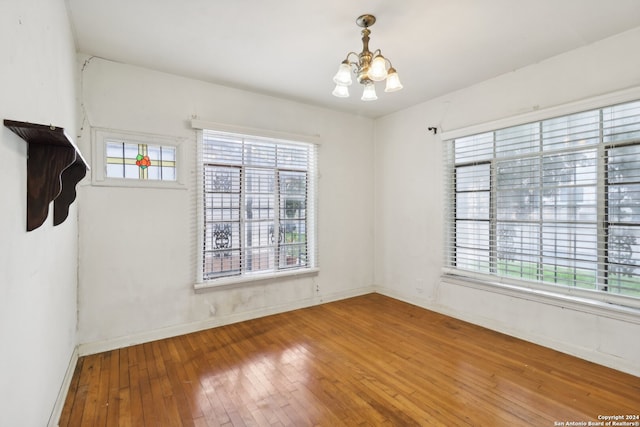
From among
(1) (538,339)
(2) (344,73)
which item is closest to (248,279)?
(2) (344,73)

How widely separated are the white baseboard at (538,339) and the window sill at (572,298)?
36cm

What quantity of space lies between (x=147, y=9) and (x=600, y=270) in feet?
14.2

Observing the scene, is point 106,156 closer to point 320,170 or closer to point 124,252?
point 124,252

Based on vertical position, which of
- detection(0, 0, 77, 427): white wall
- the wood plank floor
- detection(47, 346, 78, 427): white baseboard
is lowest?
the wood plank floor

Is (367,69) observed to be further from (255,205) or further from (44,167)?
(255,205)

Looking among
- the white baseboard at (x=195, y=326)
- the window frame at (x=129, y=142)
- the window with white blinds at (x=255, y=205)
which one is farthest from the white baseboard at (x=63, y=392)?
the window frame at (x=129, y=142)

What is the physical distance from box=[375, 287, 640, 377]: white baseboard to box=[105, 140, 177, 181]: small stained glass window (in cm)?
361

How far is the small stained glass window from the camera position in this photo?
3.01m

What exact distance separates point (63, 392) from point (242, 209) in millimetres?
2240

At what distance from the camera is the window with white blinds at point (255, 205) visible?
3.56 metres

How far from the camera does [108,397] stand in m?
2.21

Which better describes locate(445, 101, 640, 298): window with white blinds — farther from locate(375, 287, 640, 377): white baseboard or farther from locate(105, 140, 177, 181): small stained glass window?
locate(105, 140, 177, 181): small stained glass window

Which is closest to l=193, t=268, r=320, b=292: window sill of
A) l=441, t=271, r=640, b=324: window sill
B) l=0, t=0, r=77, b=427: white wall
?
l=0, t=0, r=77, b=427: white wall

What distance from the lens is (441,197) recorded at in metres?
3.98
